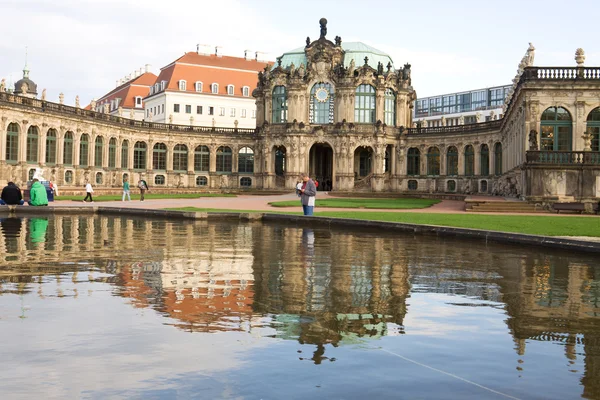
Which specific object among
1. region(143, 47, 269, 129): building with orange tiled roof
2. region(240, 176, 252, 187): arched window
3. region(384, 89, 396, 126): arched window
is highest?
region(143, 47, 269, 129): building with orange tiled roof

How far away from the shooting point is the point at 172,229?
24.0 metres

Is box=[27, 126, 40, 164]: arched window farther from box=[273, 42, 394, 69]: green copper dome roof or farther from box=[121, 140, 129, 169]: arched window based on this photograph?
box=[273, 42, 394, 69]: green copper dome roof

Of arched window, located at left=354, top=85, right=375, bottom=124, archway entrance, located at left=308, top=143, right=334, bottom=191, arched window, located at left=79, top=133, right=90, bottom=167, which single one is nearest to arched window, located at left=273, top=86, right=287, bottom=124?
archway entrance, located at left=308, top=143, right=334, bottom=191

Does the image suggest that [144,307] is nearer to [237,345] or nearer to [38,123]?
[237,345]

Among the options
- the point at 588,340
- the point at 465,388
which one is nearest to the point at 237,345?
the point at 465,388

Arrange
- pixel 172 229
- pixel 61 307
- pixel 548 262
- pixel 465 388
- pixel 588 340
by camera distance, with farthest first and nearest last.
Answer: pixel 172 229
pixel 548 262
pixel 61 307
pixel 588 340
pixel 465 388

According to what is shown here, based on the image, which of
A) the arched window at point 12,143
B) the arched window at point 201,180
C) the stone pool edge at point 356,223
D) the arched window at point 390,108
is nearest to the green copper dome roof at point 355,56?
the arched window at point 390,108

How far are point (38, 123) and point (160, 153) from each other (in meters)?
24.7

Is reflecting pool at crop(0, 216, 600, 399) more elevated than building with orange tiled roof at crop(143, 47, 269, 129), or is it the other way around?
building with orange tiled roof at crop(143, 47, 269, 129)

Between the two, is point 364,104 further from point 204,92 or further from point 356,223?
point 356,223

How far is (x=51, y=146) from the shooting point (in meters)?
66.1

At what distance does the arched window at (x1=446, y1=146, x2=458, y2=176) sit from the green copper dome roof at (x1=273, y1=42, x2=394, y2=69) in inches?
608

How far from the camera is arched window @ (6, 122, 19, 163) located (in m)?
59.9

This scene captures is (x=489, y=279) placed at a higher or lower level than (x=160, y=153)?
lower
